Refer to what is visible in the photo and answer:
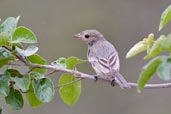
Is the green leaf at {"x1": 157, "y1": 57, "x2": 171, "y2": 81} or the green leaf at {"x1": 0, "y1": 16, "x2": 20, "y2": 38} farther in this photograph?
the green leaf at {"x1": 0, "y1": 16, "x2": 20, "y2": 38}

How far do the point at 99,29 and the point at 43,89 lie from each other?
19.0ft

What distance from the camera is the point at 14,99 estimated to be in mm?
2480

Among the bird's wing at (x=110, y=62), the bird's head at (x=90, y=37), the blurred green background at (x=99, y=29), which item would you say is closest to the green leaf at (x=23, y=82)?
the bird's wing at (x=110, y=62)

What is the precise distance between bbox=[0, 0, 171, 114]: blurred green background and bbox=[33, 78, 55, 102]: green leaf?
4.70 meters

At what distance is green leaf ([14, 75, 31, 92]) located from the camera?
7.80ft

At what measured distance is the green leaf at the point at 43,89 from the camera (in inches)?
95.0

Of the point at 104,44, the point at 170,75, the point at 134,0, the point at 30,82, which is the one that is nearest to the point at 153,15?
the point at 134,0

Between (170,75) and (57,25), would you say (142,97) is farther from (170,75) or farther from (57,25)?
(170,75)

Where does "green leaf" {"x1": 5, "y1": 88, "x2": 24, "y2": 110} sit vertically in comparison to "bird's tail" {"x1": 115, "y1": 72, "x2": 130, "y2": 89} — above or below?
above

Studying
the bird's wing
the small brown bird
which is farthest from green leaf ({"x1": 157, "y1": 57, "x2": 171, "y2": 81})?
the bird's wing

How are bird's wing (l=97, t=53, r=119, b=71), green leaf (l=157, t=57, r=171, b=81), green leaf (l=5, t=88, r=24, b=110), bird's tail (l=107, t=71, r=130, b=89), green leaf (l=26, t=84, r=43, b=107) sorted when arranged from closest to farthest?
green leaf (l=157, t=57, r=171, b=81) → green leaf (l=5, t=88, r=24, b=110) → green leaf (l=26, t=84, r=43, b=107) → bird's tail (l=107, t=71, r=130, b=89) → bird's wing (l=97, t=53, r=119, b=71)

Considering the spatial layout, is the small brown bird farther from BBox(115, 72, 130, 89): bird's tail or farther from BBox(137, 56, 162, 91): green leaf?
BBox(137, 56, 162, 91): green leaf

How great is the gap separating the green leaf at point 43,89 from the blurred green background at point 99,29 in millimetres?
4703

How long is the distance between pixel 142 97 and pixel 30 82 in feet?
17.0
